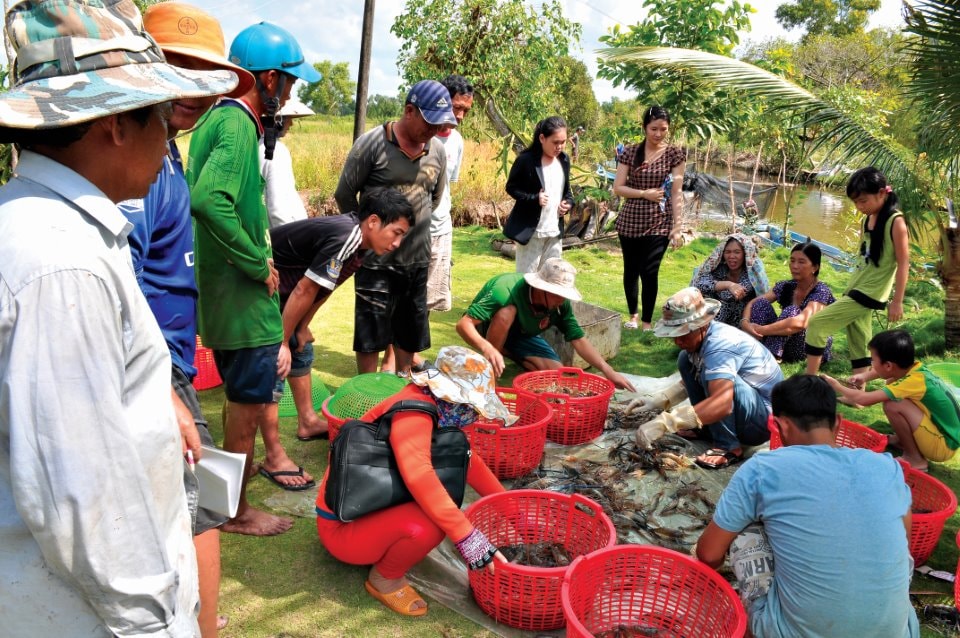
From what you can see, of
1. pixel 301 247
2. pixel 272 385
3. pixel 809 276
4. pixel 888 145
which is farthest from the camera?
pixel 888 145

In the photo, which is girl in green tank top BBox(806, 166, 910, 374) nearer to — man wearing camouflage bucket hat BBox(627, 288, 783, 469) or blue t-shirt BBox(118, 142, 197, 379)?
man wearing camouflage bucket hat BBox(627, 288, 783, 469)

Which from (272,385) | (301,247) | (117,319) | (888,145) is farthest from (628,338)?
(117,319)

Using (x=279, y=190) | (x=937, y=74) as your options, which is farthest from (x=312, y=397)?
(x=937, y=74)

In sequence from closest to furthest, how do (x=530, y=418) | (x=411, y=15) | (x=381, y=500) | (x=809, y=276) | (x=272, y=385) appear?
(x=381, y=500), (x=272, y=385), (x=530, y=418), (x=809, y=276), (x=411, y=15)

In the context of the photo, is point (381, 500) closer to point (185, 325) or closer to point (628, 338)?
point (185, 325)

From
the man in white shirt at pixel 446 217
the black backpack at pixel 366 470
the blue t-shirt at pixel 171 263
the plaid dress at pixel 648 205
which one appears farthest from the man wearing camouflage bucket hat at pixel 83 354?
the plaid dress at pixel 648 205

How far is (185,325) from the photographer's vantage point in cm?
207

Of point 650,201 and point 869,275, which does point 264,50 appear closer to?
point 650,201

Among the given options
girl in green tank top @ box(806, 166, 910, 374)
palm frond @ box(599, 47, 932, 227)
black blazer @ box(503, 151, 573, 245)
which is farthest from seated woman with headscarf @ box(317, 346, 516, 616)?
palm frond @ box(599, 47, 932, 227)

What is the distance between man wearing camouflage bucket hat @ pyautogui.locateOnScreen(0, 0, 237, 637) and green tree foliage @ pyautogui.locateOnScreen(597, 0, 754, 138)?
20.1 ft

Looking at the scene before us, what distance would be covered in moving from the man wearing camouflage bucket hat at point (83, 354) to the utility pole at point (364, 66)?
8.17 m

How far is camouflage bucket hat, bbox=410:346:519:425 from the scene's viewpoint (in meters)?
A: 2.42

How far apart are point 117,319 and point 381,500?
1.55m

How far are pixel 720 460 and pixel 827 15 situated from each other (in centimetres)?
4544
